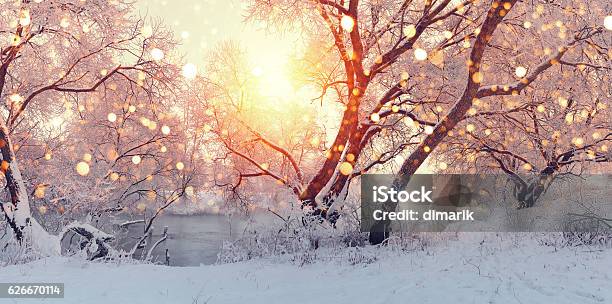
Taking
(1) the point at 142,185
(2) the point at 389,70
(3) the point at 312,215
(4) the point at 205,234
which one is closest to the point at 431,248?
(3) the point at 312,215

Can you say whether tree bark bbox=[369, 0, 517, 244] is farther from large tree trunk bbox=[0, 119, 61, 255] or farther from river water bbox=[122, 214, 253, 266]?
river water bbox=[122, 214, 253, 266]

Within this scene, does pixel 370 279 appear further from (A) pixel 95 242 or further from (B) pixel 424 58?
(B) pixel 424 58

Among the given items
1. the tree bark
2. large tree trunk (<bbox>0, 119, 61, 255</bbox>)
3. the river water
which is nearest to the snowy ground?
the tree bark

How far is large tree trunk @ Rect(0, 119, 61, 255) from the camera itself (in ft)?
37.2

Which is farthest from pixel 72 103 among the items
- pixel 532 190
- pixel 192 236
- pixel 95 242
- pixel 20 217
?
pixel 532 190

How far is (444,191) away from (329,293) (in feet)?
42.8

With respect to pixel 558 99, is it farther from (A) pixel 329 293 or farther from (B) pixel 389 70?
(A) pixel 329 293

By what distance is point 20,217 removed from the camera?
11758mm

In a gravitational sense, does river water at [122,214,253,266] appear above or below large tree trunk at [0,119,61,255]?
below

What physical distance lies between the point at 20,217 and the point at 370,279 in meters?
9.20

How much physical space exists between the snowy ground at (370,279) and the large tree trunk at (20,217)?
2200 millimetres

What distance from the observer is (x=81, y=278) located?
7.88 meters

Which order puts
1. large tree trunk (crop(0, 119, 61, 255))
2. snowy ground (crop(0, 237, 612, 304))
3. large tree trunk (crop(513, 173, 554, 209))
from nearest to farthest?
snowy ground (crop(0, 237, 612, 304))
large tree trunk (crop(0, 119, 61, 255))
large tree trunk (crop(513, 173, 554, 209))

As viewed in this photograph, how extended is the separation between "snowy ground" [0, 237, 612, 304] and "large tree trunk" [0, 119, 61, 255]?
2.20 metres
